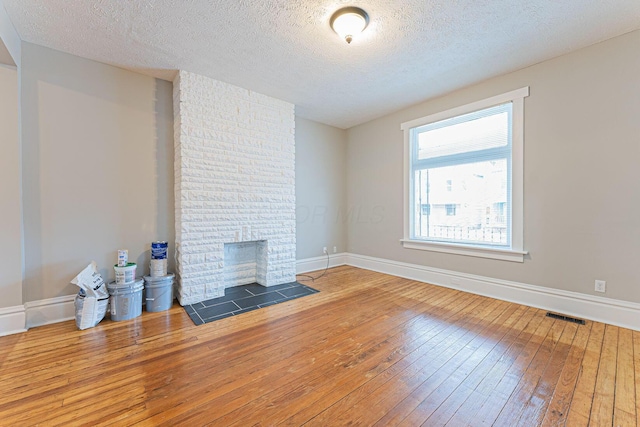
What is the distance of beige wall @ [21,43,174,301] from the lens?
103 inches

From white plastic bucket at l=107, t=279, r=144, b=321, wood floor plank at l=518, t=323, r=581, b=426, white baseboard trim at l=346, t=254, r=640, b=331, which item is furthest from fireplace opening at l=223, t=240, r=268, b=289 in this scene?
wood floor plank at l=518, t=323, r=581, b=426

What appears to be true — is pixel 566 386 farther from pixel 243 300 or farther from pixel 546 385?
pixel 243 300

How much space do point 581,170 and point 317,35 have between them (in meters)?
3.05

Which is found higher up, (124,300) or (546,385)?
(124,300)

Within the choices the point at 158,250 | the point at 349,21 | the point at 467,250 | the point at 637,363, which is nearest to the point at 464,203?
the point at 467,250

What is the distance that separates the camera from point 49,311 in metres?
2.64

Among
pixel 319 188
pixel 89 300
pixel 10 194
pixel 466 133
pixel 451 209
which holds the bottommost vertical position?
pixel 89 300

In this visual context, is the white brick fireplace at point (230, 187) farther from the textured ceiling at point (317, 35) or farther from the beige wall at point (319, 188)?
the beige wall at point (319, 188)

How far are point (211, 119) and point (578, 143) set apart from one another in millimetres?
4169

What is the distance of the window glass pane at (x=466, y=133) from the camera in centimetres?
338

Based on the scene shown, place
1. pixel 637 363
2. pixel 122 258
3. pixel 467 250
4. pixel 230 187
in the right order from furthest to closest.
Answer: pixel 467 250 → pixel 230 187 → pixel 122 258 → pixel 637 363

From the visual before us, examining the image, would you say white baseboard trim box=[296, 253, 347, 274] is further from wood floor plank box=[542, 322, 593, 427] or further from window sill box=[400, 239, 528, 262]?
wood floor plank box=[542, 322, 593, 427]

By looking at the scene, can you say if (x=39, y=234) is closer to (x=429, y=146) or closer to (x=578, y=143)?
(x=429, y=146)

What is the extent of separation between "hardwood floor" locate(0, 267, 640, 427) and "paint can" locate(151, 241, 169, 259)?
64 centimetres
